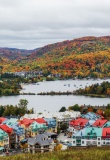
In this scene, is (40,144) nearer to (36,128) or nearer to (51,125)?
(36,128)

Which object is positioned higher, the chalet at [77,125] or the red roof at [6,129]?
the red roof at [6,129]

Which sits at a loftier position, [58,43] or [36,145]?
[58,43]

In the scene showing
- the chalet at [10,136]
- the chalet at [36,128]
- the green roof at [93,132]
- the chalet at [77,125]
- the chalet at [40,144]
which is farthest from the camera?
the chalet at [77,125]

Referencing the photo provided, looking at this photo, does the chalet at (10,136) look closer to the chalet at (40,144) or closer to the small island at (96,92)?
the chalet at (40,144)

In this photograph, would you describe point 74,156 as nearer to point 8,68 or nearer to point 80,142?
point 80,142

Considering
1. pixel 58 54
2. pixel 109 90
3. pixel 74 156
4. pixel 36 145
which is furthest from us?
pixel 58 54

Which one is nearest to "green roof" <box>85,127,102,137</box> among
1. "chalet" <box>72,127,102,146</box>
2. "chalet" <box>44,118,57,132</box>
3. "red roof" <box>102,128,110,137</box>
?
"chalet" <box>72,127,102,146</box>

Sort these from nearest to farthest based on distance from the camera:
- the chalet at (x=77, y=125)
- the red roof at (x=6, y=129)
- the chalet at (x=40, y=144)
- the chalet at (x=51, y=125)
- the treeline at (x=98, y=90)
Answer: the chalet at (x=40, y=144) < the red roof at (x=6, y=129) < the chalet at (x=77, y=125) < the chalet at (x=51, y=125) < the treeline at (x=98, y=90)

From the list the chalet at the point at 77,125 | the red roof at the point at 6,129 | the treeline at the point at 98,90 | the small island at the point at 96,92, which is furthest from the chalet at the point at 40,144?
the treeline at the point at 98,90

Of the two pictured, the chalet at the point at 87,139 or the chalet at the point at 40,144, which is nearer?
the chalet at the point at 40,144

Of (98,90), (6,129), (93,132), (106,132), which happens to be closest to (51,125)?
(6,129)

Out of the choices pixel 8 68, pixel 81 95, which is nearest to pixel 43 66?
pixel 8 68
